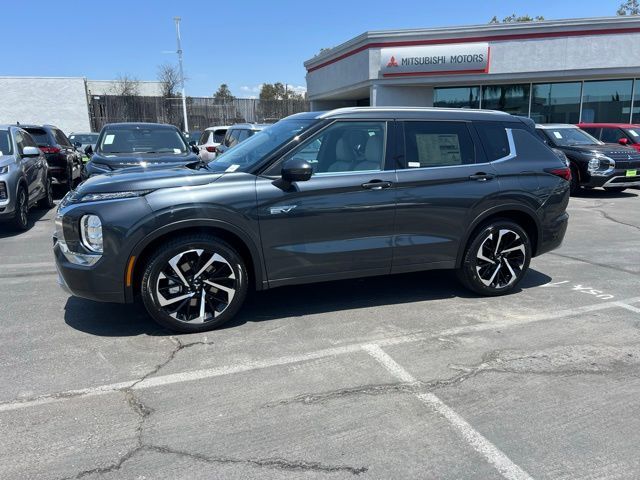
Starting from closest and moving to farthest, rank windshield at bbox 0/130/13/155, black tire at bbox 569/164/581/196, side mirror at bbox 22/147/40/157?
windshield at bbox 0/130/13/155
side mirror at bbox 22/147/40/157
black tire at bbox 569/164/581/196

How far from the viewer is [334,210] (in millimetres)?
4484

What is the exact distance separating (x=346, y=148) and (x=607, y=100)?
2146 centimetres

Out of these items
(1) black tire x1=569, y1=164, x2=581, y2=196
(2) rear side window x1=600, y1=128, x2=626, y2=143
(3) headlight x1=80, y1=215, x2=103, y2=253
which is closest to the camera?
(3) headlight x1=80, y1=215, x2=103, y2=253

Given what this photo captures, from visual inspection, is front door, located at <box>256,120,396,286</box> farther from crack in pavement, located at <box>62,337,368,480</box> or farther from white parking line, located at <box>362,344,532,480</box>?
crack in pavement, located at <box>62,337,368,480</box>

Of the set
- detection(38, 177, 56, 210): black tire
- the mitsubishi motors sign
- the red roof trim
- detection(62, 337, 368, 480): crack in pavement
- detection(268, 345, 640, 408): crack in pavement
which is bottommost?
detection(268, 345, 640, 408): crack in pavement

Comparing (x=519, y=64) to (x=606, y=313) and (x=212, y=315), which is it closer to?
(x=606, y=313)

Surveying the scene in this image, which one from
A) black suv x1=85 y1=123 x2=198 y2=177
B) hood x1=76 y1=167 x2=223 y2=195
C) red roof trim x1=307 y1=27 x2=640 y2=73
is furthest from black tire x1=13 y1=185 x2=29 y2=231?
red roof trim x1=307 y1=27 x2=640 y2=73

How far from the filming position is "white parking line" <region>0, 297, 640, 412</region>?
10.9 feet

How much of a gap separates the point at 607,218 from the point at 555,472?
9148mm

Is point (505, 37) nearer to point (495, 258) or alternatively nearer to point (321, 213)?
point (495, 258)

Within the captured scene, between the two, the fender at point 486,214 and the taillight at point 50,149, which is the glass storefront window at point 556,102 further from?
the fender at point 486,214

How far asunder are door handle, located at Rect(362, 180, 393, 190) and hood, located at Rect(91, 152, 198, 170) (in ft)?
14.7

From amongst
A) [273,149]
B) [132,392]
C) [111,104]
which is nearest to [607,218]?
[273,149]

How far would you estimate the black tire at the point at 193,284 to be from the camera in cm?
412
